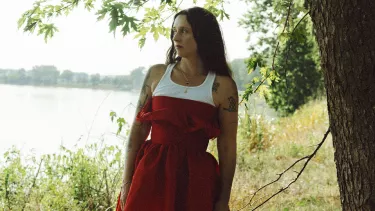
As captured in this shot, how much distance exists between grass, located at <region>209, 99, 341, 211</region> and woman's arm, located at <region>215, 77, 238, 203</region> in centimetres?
99

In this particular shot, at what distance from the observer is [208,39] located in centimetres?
207

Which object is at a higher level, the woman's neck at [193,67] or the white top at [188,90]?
the woman's neck at [193,67]

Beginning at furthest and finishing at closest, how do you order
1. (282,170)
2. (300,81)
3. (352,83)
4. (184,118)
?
(300,81)
(282,170)
(184,118)
(352,83)

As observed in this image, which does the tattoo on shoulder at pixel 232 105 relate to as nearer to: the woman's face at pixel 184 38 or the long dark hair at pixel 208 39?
the long dark hair at pixel 208 39

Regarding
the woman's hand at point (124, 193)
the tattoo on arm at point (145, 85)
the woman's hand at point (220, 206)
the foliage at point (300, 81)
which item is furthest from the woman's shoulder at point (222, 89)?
the foliage at point (300, 81)

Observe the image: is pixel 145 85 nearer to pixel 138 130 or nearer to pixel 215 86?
pixel 138 130

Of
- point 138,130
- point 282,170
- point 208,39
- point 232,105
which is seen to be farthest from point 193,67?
point 282,170

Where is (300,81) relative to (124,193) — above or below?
above

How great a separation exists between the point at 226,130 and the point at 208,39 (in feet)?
1.36

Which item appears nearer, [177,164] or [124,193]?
[177,164]

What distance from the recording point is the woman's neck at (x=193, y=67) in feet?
6.83

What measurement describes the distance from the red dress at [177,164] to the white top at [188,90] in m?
0.02

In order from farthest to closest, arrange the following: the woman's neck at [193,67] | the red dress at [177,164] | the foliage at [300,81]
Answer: the foliage at [300,81]
the woman's neck at [193,67]
the red dress at [177,164]

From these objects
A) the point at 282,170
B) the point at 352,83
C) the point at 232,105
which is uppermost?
the point at 352,83
